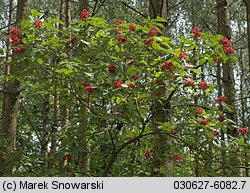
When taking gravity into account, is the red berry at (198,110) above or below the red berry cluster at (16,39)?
below

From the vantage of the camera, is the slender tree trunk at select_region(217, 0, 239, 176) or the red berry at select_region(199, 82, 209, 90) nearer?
the red berry at select_region(199, 82, 209, 90)

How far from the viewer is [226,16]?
5754mm

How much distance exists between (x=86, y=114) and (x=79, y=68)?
47 centimetres

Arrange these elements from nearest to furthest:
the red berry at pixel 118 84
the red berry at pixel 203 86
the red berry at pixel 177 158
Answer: the red berry at pixel 118 84 < the red berry at pixel 203 86 < the red berry at pixel 177 158

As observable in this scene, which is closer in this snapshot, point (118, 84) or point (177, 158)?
point (118, 84)

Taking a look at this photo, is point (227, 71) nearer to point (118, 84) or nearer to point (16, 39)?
point (118, 84)

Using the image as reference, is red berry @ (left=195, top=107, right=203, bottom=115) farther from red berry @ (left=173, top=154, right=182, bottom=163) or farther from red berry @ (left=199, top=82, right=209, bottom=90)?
red berry @ (left=173, top=154, right=182, bottom=163)

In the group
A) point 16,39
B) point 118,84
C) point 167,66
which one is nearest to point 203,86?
point 167,66

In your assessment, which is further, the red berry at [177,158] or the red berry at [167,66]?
the red berry at [177,158]

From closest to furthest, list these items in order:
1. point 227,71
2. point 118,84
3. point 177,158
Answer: point 118,84, point 177,158, point 227,71

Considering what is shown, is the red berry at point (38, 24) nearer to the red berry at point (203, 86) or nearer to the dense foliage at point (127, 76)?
the dense foliage at point (127, 76)

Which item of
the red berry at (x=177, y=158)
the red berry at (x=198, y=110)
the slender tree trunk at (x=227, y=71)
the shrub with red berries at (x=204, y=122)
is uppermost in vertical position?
the slender tree trunk at (x=227, y=71)

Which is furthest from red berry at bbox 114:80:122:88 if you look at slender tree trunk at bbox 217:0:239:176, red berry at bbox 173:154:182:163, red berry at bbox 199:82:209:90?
slender tree trunk at bbox 217:0:239:176

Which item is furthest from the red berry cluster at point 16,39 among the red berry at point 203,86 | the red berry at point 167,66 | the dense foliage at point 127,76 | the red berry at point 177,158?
the red berry at point 177,158
